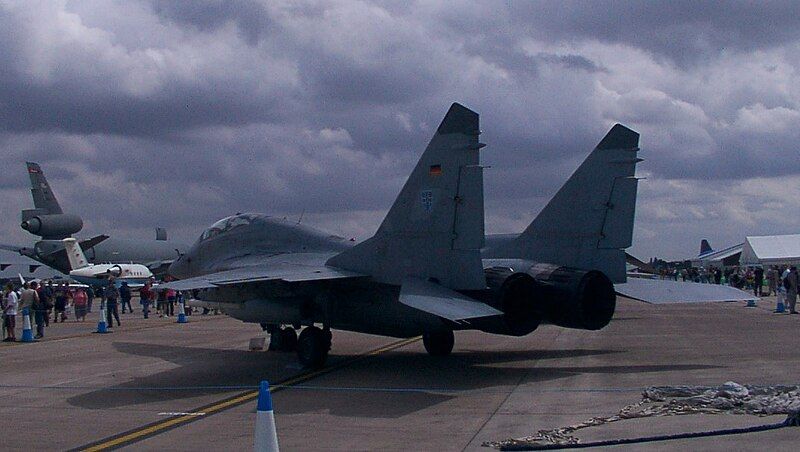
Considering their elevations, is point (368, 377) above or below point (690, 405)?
below

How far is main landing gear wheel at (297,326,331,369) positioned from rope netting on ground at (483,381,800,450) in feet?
19.2

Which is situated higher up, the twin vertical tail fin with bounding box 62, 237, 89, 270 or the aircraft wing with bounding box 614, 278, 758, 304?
the twin vertical tail fin with bounding box 62, 237, 89, 270

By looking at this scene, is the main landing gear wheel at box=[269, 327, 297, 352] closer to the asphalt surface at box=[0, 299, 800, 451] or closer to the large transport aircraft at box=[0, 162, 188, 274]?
the asphalt surface at box=[0, 299, 800, 451]

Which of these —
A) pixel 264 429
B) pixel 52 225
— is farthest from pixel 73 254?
pixel 264 429

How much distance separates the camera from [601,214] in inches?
590

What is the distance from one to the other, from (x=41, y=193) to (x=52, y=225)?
289 cm

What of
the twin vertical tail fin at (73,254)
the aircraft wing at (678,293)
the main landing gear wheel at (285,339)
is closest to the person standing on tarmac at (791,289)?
the aircraft wing at (678,293)

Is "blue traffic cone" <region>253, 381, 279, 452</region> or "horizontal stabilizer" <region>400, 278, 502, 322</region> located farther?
"horizontal stabilizer" <region>400, 278, 502, 322</region>

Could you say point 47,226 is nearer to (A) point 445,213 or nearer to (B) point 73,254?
(B) point 73,254

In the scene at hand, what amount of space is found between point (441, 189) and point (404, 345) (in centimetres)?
728

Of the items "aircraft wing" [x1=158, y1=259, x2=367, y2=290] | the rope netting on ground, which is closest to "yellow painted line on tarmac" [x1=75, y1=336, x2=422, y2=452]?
Result: "aircraft wing" [x1=158, y1=259, x2=367, y2=290]

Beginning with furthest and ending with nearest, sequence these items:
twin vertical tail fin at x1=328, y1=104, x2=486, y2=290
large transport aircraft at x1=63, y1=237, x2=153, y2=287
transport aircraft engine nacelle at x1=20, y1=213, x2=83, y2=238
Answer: transport aircraft engine nacelle at x1=20, y1=213, x2=83, y2=238, large transport aircraft at x1=63, y1=237, x2=153, y2=287, twin vertical tail fin at x1=328, y1=104, x2=486, y2=290

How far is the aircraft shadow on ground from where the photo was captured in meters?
11.2

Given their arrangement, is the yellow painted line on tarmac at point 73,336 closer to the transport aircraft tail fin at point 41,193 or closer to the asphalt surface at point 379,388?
the asphalt surface at point 379,388
